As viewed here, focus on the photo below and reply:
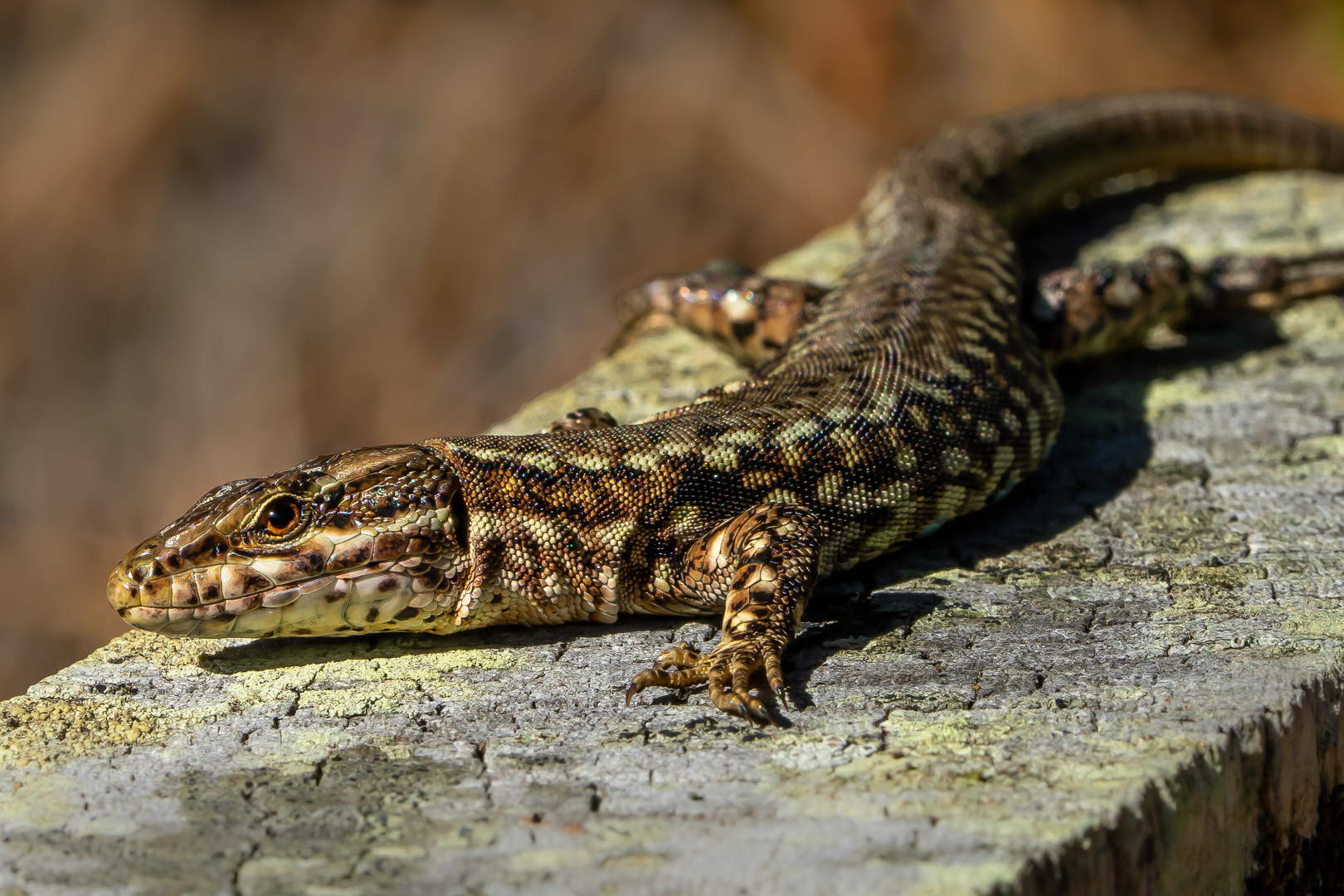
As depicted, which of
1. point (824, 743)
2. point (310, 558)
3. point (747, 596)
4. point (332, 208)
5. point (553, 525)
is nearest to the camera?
point (824, 743)

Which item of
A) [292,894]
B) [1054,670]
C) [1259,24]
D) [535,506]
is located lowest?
[292,894]

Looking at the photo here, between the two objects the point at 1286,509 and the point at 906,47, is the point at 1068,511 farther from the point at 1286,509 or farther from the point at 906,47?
the point at 906,47

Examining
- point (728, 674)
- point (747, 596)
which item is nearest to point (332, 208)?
point (747, 596)

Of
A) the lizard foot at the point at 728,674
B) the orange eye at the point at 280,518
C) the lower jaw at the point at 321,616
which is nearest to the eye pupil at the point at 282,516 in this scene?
the orange eye at the point at 280,518

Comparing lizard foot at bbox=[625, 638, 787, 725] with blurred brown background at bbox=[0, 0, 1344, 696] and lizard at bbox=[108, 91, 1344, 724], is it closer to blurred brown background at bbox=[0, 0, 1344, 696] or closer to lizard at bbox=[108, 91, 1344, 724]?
lizard at bbox=[108, 91, 1344, 724]

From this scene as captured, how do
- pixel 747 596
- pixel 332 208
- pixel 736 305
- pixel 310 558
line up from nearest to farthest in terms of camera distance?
1. pixel 747 596
2. pixel 310 558
3. pixel 736 305
4. pixel 332 208

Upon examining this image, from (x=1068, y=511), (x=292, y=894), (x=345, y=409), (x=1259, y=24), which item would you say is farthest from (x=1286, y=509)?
(x=1259, y=24)

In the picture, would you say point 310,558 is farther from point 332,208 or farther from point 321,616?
point 332,208
